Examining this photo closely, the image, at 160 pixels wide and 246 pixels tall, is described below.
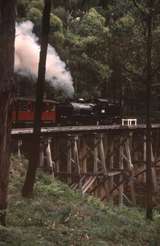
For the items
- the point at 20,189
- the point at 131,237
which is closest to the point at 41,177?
the point at 20,189

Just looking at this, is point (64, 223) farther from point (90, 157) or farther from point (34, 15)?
point (34, 15)

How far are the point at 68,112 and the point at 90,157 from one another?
9.18 feet

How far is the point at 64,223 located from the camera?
1237cm

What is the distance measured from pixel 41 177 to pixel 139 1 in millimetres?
6655

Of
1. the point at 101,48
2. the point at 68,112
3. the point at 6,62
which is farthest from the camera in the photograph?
the point at 68,112

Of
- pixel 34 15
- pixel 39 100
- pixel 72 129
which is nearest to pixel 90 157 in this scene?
pixel 72 129

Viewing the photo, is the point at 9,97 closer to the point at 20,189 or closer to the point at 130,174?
the point at 20,189

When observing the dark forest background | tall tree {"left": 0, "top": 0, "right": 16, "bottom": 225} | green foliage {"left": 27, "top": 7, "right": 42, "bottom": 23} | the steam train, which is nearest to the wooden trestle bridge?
the steam train

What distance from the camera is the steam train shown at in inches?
1018

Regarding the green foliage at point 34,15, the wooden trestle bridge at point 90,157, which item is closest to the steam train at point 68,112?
the wooden trestle bridge at point 90,157

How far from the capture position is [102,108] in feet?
108

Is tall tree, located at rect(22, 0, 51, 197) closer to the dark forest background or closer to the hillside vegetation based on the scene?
the hillside vegetation

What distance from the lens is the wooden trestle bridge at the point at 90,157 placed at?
69.8ft

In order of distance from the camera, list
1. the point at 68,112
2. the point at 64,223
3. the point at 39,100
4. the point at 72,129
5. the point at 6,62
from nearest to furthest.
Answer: the point at 6,62, the point at 64,223, the point at 39,100, the point at 72,129, the point at 68,112
